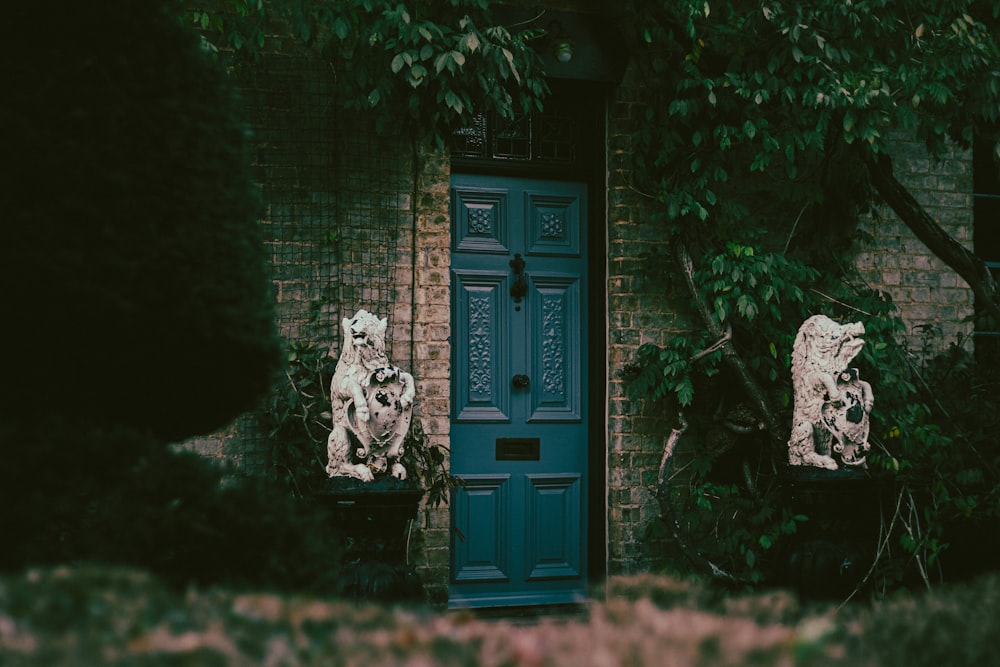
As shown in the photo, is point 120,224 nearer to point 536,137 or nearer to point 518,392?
point 518,392

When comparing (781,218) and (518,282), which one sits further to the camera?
(781,218)

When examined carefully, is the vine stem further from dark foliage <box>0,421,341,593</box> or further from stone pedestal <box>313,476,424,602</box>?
dark foliage <box>0,421,341,593</box>

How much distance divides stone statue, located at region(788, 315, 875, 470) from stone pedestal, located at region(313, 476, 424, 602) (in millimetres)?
2264

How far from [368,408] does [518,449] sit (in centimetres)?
165

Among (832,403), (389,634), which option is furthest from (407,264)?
(389,634)

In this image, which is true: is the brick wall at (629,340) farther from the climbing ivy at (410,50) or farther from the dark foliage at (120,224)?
the dark foliage at (120,224)

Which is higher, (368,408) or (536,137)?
(536,137)

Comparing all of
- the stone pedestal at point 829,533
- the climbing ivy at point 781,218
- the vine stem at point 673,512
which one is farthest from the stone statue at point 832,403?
the vine stem at point 673,512

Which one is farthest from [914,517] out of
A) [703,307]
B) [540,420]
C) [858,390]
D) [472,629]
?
[472,629]

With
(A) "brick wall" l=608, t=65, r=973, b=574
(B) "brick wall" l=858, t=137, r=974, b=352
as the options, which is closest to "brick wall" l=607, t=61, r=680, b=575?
(A) "brick wall" l=608, t=65, r=973, b=574

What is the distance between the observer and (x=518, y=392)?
6.62m

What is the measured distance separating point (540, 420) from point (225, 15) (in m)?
3.05

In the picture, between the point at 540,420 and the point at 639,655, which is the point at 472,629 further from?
the point at 540,420

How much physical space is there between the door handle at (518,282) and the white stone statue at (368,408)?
58.5 inches
